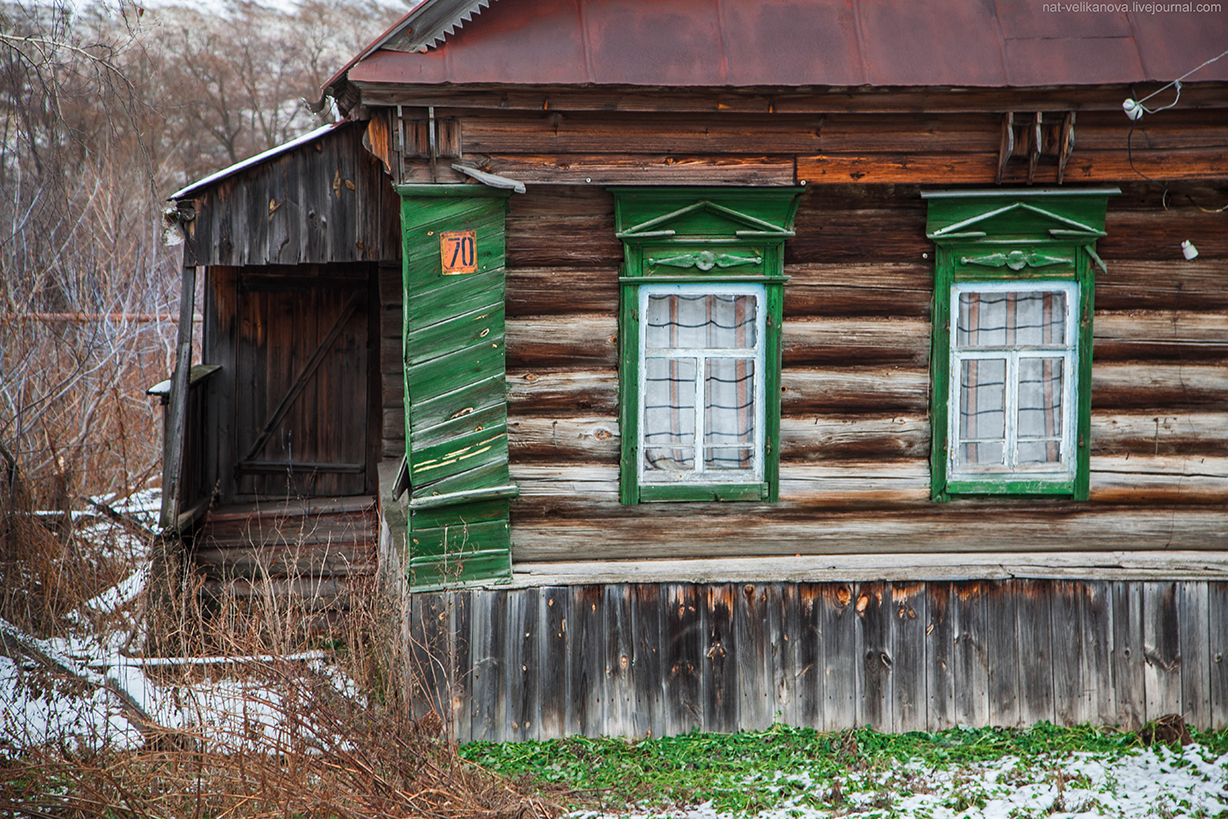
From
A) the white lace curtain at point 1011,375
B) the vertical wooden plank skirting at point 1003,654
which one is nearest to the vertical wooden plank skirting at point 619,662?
the vertical wooden plank skirting at point 1003,654

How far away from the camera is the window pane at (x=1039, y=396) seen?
225 inches

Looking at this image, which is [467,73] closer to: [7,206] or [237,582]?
[237,582]

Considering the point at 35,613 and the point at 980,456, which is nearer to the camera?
the point at 980,456

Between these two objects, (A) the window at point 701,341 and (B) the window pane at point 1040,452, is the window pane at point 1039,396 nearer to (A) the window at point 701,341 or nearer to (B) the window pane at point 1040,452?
(B) the window pane at point 1040,452

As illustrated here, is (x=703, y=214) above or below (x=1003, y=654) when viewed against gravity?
above

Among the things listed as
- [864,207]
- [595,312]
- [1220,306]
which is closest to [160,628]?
[595,312]

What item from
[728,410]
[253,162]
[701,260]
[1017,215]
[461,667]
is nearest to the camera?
[461,667]

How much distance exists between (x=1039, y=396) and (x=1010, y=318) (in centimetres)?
50

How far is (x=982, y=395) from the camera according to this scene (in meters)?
5.70

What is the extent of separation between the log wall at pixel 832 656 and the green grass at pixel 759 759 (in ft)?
0.32

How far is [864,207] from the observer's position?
559 centimetres

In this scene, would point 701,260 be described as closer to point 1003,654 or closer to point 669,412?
point 669,412

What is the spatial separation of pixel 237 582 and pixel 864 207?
6002 mm

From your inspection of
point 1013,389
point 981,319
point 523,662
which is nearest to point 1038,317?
point 981,319
